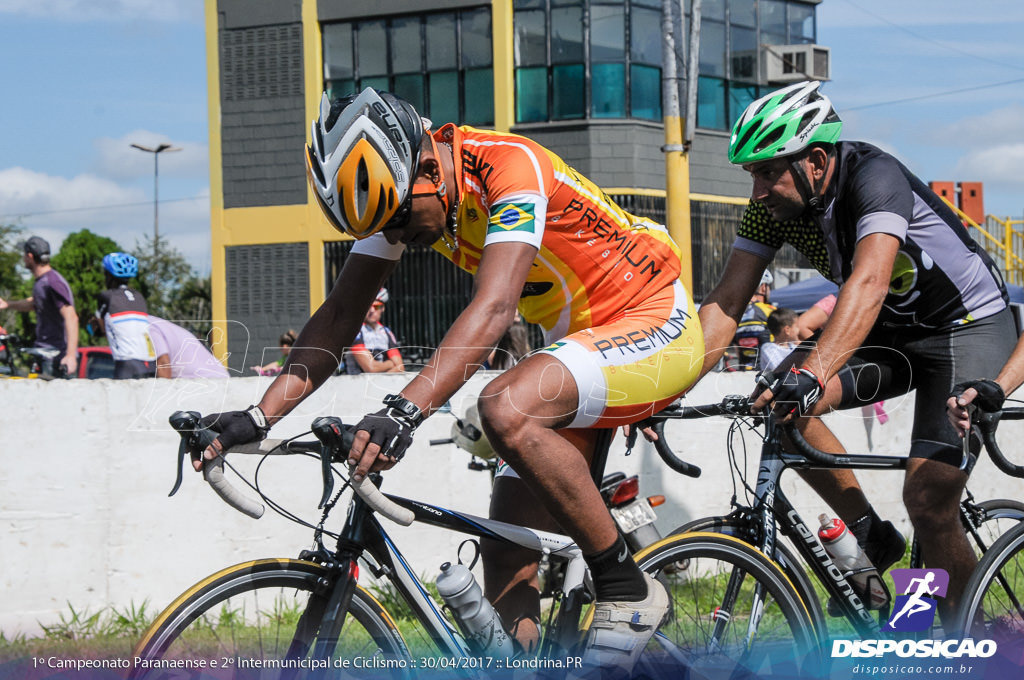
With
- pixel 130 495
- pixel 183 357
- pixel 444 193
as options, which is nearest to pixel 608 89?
pixel 183 357

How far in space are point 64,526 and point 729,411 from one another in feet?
11.2

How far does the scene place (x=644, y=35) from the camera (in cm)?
2239

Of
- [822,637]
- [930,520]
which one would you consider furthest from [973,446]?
[822,637]

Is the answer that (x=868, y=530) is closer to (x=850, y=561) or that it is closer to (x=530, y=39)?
(x=850, y=561)

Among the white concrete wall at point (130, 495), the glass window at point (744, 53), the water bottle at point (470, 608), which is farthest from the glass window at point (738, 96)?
the water bottle at point (470, 608)

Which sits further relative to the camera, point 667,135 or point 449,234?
point 667,135

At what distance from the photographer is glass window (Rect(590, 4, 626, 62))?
22141 mm

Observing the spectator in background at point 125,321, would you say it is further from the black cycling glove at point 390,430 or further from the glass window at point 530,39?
the glass window at point 530,39

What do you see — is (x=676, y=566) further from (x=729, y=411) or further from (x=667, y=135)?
(x=667, y=135)

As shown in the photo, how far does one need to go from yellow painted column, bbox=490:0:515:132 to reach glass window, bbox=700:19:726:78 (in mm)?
4281

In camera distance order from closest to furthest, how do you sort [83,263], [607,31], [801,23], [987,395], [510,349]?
[987,395]
[510,349]
[607,31]
[801,23]
[83,263]

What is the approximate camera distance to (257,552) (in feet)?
17.8

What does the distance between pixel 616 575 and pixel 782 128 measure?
1.63m

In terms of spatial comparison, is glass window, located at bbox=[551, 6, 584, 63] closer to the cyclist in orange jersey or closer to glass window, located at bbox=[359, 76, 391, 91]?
glass window, located at bbox=[359, 76, 391, 91]
